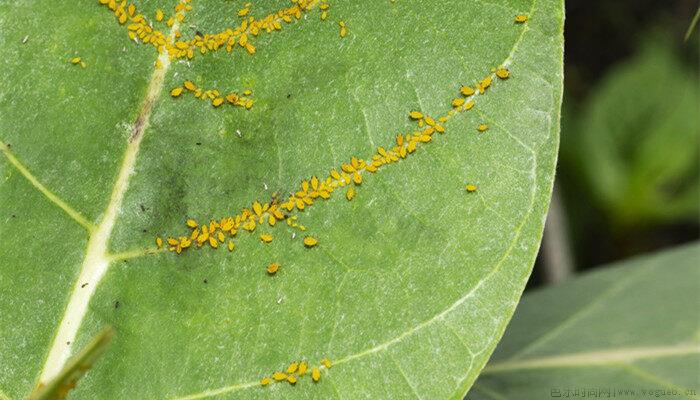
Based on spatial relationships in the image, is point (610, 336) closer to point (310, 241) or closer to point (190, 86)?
point (310, 241)

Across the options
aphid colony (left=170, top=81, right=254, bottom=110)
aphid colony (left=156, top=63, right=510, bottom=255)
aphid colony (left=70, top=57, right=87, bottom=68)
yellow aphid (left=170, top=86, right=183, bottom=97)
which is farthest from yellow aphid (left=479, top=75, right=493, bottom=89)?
aphid colony (left=70, top=57, right=87, bottom=68)

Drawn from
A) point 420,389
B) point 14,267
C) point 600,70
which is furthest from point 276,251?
point 600,70

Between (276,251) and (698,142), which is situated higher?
(276,251)

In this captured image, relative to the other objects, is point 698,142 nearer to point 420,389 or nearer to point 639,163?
point 639,163

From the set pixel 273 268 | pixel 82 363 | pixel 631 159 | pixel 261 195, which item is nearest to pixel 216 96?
pixel 261 195

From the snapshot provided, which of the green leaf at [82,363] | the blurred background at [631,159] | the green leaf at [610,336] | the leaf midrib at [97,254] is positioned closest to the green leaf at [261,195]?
the leaf midrib at [97,254]

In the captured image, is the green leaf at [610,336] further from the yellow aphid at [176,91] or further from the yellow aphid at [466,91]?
the yellow aphid at [176,91]

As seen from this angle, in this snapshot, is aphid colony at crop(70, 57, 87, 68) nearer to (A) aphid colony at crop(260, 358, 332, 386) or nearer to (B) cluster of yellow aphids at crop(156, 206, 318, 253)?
(B) cluster of yellow aphids at crop(156, 206, 318, 253)
